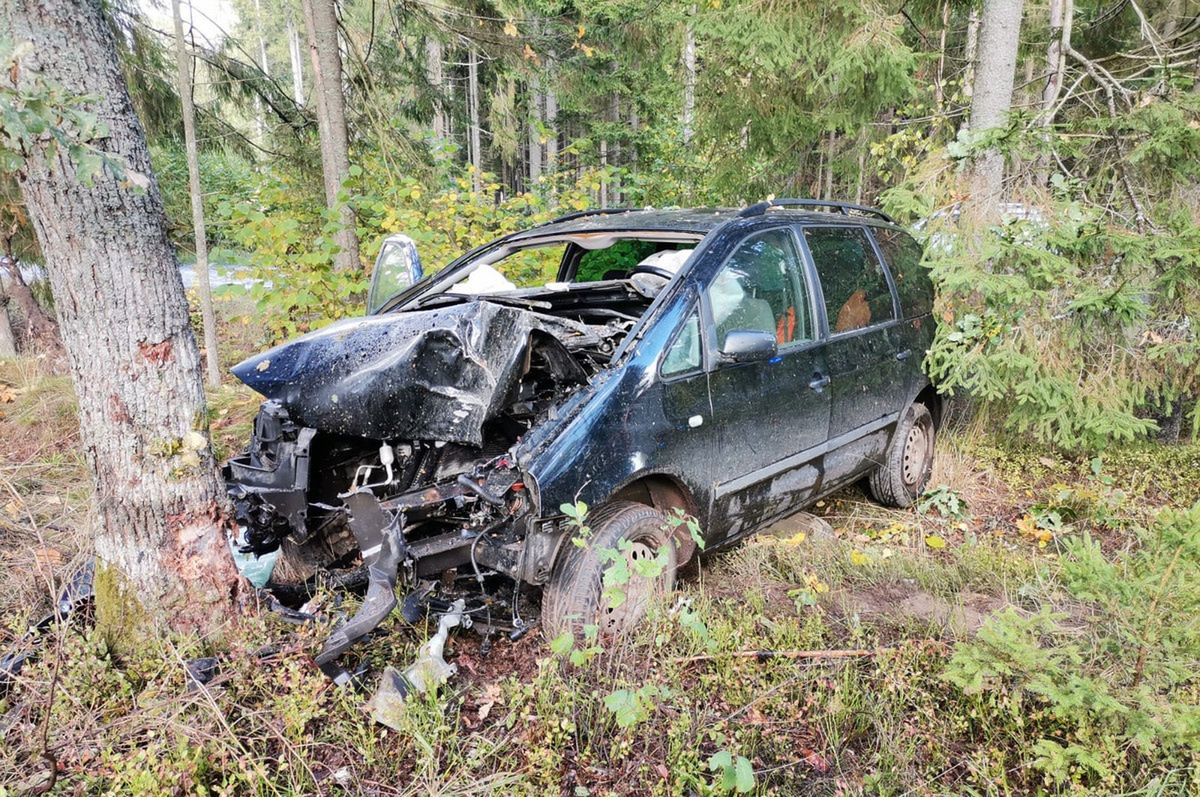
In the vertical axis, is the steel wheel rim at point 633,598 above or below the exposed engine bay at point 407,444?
below

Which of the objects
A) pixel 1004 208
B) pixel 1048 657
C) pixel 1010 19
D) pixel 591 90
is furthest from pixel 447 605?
pixel 591 90

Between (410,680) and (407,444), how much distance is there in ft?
3.54

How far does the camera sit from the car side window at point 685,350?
303 centimetres

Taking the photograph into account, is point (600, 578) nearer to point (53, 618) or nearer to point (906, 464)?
point (53, 618)

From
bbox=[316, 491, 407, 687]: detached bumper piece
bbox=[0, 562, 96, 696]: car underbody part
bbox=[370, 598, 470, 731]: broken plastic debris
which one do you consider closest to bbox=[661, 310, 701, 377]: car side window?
bbox=[316, 491, 407, 687]: detached bumper piece

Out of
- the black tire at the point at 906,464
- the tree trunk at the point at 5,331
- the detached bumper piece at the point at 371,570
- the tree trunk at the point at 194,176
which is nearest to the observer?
the detached bumper piece at the point at 371,570

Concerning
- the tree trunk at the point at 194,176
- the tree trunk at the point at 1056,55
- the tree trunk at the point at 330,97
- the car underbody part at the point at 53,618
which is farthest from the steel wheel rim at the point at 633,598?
the tree trunk at the point at 194,176

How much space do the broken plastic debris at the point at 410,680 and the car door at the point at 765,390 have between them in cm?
143

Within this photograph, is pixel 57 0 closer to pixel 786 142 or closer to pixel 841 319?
pixel 841 319

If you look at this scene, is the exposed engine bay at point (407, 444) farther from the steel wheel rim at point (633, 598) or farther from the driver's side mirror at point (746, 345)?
the driver's side mirror at point (746, 345)

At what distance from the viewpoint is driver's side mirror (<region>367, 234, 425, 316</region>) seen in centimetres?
449

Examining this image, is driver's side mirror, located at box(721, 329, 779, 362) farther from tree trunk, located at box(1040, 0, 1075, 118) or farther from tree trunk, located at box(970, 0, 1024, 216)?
tree trunk, located at box(1040, 0, 1075, 118)

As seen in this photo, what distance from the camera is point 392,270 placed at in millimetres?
4582

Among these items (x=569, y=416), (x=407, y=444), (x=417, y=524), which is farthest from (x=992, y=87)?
(x=417, y=524)
